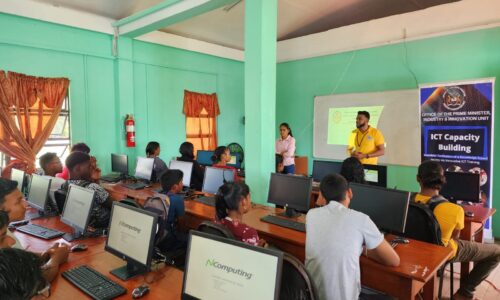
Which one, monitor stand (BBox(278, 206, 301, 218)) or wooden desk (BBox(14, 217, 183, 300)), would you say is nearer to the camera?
wooden desk (BBox(14, 217, 183, 300))

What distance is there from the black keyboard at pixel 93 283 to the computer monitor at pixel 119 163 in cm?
328

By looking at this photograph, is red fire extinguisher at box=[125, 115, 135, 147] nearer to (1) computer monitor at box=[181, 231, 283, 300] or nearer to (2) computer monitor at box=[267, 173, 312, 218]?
(2) computer monitor at box=[267, 173, 312, 218]

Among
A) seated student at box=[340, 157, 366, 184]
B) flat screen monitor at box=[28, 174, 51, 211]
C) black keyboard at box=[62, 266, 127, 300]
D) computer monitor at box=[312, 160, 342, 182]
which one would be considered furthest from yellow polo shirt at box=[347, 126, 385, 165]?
flat screen monitor at box=[28, 174, 51, 211]

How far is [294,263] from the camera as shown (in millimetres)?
1366

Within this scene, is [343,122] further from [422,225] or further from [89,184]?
[89,184]

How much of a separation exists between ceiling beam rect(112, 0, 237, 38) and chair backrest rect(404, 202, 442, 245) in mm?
3097

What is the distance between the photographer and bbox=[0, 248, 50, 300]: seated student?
0.93 m

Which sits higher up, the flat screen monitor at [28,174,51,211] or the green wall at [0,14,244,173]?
the green wall at [0,14,244,173]

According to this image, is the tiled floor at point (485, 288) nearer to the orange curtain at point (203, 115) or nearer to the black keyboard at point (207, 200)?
the black keyboard at point (207, 200)

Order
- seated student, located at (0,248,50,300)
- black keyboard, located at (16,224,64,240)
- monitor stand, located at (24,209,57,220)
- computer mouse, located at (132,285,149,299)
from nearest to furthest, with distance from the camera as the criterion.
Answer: seated student, located at (0,248,50,300) → computer mouse, located at (132,285,149,299) → black keyboard, located at (16,224,64,240) → monitor stand, located at (24,209,57,220)

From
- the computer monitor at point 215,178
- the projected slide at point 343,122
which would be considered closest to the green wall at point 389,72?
the projected slide at point 343,122

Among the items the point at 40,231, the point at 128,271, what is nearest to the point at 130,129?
the point at 40,231

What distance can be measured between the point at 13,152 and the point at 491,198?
6.40 meters

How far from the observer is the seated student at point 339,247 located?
5.28ft
